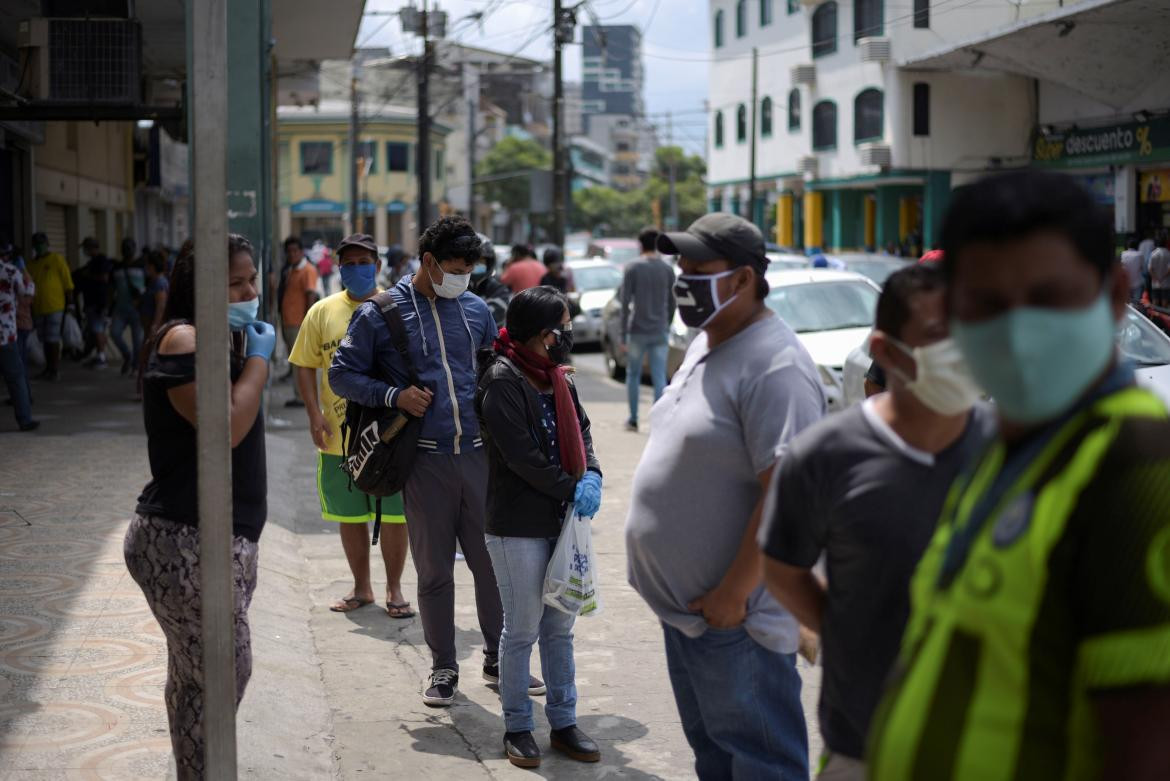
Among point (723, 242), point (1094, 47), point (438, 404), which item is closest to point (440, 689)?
point (438, 404)

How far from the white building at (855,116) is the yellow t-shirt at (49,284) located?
18.0 metres

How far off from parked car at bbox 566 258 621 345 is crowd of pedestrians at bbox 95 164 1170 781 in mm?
15938

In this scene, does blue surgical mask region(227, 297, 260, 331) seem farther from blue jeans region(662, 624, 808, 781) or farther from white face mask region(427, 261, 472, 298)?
white face mask region(427, 261, 472, 298)

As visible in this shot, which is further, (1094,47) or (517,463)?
(1094,47)

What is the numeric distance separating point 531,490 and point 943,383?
9.06ft

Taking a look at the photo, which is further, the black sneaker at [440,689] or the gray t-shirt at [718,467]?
the black sneaker at [440,689]

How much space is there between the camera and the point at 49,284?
16531 mm

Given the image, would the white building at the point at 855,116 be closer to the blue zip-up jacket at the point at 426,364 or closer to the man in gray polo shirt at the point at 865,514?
the blue zip-up jacket at the point at 426,364

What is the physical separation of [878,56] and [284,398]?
26869mm

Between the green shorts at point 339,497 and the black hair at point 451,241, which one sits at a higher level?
the black hair at point 451,241

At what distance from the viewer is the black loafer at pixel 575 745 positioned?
5.33 meters

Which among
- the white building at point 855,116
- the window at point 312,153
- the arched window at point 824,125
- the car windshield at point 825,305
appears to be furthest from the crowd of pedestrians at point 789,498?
the window at point 312,153

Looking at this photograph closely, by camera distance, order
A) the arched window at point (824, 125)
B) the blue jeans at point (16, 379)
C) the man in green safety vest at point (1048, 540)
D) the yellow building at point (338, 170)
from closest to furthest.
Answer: the man in green safety vest at point (1048, 540)
the blue jeans at point (16, 379)
the arched window at point (824, 125)
the yellow building at point (338, 170)

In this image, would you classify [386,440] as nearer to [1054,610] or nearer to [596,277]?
[1054,610]
